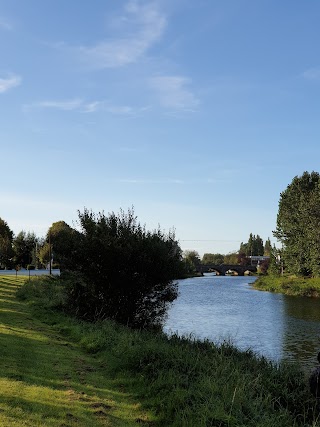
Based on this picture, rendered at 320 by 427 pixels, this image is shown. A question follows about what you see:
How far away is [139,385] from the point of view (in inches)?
406

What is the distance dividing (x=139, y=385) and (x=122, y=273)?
1118 cm

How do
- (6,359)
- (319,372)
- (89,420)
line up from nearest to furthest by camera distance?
(89,420) → (6,359) → (319,372)

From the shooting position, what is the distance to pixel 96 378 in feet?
36.0

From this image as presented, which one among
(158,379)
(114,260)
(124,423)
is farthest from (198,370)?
(114,260)

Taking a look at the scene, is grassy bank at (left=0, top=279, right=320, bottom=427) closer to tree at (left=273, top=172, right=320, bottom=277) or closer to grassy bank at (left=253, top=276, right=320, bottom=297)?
grassy bank at (left=253, top=276, right=320, bottom=297)

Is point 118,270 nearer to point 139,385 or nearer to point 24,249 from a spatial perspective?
point 139,385

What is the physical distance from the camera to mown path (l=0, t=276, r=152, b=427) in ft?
26.1

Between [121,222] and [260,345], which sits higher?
[121,222]

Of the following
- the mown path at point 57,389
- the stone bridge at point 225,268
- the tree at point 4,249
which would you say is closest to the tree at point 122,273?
the mown path at point 57,389

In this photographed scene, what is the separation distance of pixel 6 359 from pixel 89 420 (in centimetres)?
470

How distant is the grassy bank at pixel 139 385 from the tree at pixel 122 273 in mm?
5133

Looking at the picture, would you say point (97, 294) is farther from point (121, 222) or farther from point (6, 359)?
point (6, 359)

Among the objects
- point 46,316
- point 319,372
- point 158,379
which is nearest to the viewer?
point 158,379

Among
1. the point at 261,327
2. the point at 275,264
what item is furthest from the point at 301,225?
the point at 261,327
